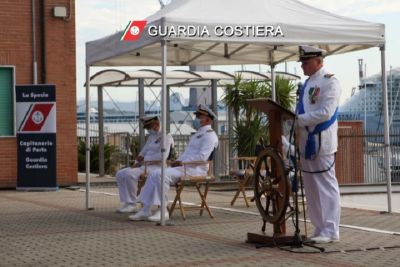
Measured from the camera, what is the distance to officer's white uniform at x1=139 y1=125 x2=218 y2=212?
1182 centimetres

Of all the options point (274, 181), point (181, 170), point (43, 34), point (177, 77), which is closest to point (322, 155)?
point (274, 181)

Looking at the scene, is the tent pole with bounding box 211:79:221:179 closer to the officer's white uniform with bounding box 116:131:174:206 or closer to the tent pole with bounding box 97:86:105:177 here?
the tent pole with bounding box 97:86:105:177

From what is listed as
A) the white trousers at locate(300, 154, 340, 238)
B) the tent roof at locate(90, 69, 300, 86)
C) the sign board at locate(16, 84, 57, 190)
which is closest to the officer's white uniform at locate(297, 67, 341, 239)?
the white trousers at locate(300, 154, 340, 238)

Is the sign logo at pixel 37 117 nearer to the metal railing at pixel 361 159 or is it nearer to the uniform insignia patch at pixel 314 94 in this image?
the metal railing at pixel 361 159

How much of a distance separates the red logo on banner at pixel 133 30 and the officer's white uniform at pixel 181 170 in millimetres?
1581

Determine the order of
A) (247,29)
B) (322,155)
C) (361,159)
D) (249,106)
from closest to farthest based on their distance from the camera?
(322,155), (247,29), (249,106), (361,159)

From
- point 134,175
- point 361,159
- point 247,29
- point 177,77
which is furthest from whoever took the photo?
point 177,77

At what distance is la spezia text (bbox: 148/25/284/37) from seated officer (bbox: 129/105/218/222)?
55.5 inches

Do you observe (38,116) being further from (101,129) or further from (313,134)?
(313,134)

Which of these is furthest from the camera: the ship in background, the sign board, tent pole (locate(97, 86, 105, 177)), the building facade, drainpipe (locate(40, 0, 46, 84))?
the ship in background

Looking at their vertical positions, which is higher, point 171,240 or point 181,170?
point 181,170

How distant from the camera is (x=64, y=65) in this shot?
66.8 feet

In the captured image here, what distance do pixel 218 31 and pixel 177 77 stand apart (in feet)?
34.8

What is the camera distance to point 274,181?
30.5ft
